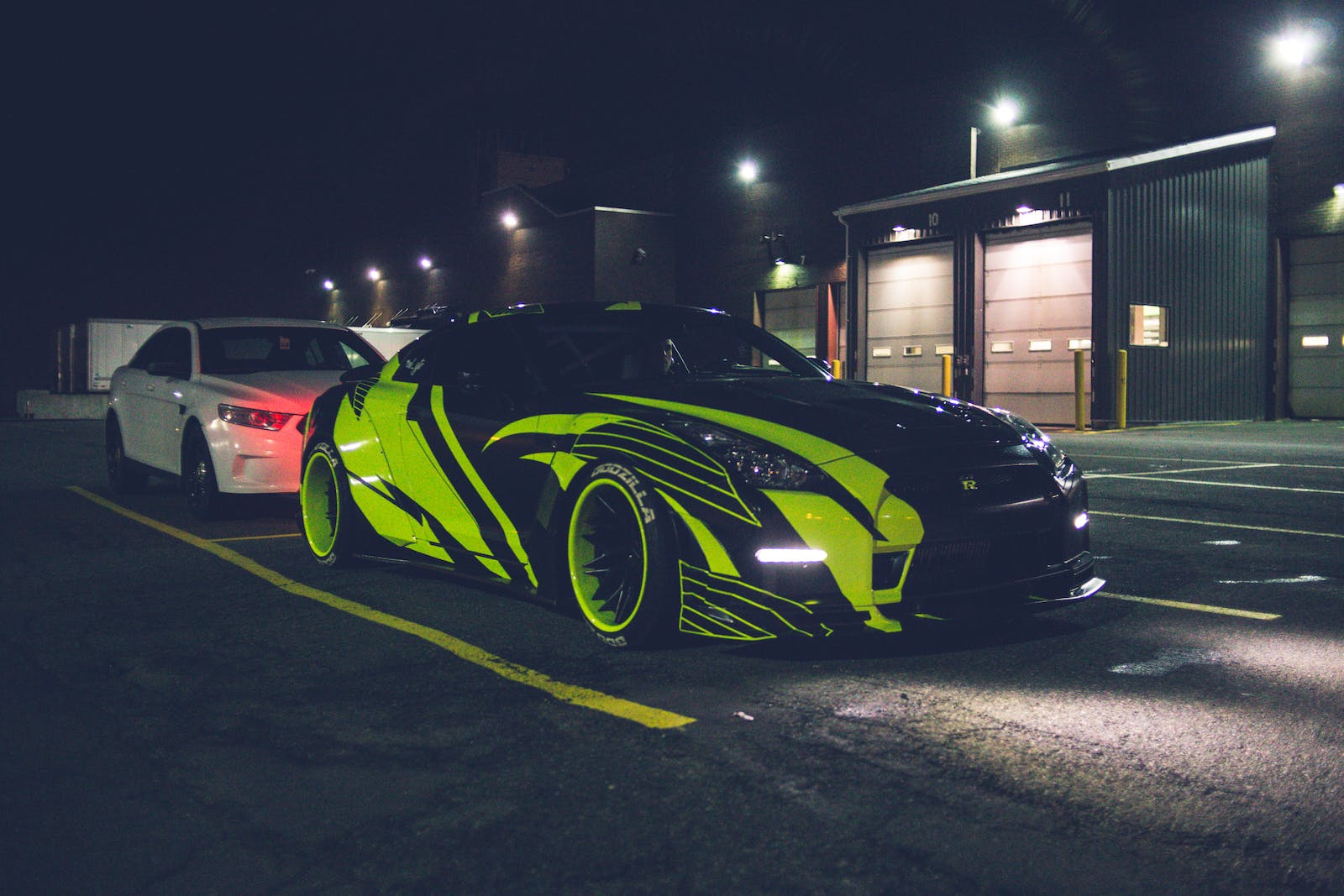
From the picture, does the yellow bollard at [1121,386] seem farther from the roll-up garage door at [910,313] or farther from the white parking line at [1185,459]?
the white parking line at [1185,459]

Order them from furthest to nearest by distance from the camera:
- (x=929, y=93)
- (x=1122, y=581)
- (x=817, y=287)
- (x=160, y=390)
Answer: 1. (x=817, y=287)
2. (x=929, y=93)
3. (x=160, y=390)
4. (x=1122, y=581)

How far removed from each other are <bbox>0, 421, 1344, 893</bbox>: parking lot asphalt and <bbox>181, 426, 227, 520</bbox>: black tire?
252 centimetres

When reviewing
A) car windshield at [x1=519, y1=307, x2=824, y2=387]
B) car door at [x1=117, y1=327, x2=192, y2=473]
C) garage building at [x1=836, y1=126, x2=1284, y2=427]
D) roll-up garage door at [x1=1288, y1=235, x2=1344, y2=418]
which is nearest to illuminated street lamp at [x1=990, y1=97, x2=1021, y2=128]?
garage building at [x1=836, y1=126, x2=1284, y2=427]

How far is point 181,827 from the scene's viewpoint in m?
3.03

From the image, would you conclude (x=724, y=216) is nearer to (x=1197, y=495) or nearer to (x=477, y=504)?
(x=1197, y=495)

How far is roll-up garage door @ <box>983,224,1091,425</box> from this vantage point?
23266mm

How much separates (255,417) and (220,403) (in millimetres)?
329

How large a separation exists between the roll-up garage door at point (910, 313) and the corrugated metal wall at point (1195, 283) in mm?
4521

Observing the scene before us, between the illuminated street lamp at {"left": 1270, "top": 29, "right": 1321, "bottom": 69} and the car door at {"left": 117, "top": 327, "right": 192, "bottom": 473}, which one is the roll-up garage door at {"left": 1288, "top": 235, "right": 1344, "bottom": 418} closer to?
the illuminated street lamp at {"left": 1270, "top": 29, "right": 1321, "bottom": 69}

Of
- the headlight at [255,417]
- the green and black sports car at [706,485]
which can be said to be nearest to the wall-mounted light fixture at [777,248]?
the headlight at [255,417]

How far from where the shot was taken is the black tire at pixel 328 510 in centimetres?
667

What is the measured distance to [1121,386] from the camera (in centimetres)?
2183

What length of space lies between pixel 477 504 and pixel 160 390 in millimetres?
5644

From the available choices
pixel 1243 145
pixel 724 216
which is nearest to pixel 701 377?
pixel 1243 145
